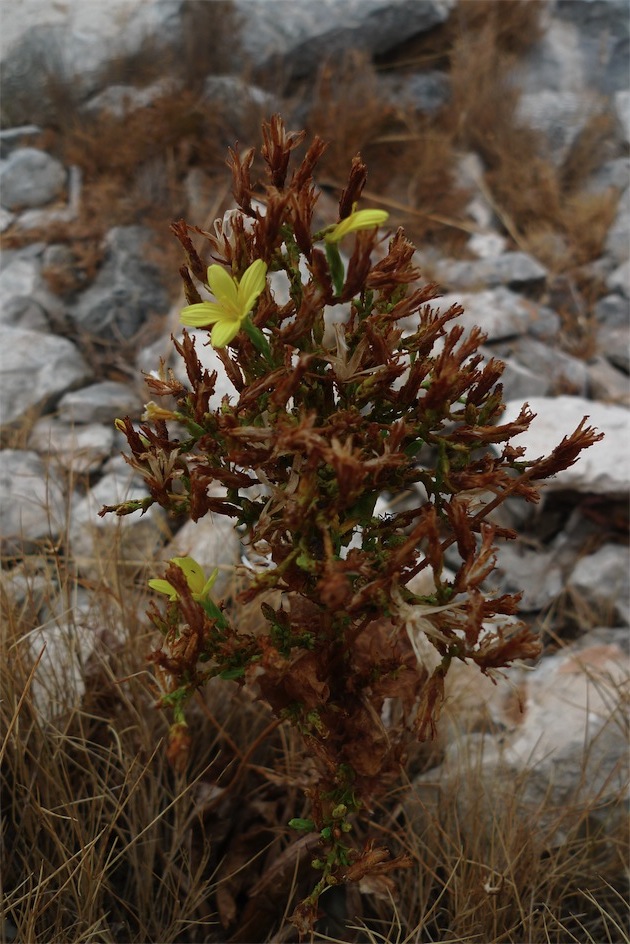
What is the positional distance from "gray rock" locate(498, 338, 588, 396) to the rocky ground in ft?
0.04

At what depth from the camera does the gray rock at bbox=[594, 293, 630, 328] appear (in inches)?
165

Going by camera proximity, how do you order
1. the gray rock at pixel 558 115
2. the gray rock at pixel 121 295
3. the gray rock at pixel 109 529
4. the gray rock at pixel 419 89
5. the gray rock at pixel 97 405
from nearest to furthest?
the gray rock at pixel 109 529, the gray rock at pixel 97 405, the gray rock at pixel 121 295, the gray rock at pixel 419 89, the gray rock at pixel 558 115

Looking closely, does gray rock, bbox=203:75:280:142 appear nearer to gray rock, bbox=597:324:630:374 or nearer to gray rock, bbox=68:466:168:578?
gray rock, bbox=597:324:630:374

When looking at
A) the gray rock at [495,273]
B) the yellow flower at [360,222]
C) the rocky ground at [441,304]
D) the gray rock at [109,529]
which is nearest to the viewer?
the yellow flower at [360,222]

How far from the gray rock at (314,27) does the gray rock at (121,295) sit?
1.88 metres

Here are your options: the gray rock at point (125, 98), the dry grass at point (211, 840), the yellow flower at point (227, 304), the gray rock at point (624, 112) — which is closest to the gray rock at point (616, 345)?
the gray rock at point (624, 112)

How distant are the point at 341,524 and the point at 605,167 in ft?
17.1

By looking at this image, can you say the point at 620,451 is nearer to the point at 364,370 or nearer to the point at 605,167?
the point at 364,370

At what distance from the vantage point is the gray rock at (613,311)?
4188 mm

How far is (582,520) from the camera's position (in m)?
3.02

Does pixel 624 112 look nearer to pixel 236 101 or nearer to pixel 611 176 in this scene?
pixel 611 176

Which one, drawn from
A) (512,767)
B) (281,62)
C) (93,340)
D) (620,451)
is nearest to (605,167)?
(281,62)

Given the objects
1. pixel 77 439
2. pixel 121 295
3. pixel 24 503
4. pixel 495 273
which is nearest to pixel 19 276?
pixel 121 295

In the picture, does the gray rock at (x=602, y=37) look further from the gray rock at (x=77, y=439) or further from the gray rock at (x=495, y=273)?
the gray rock at (x=77, y=439)
